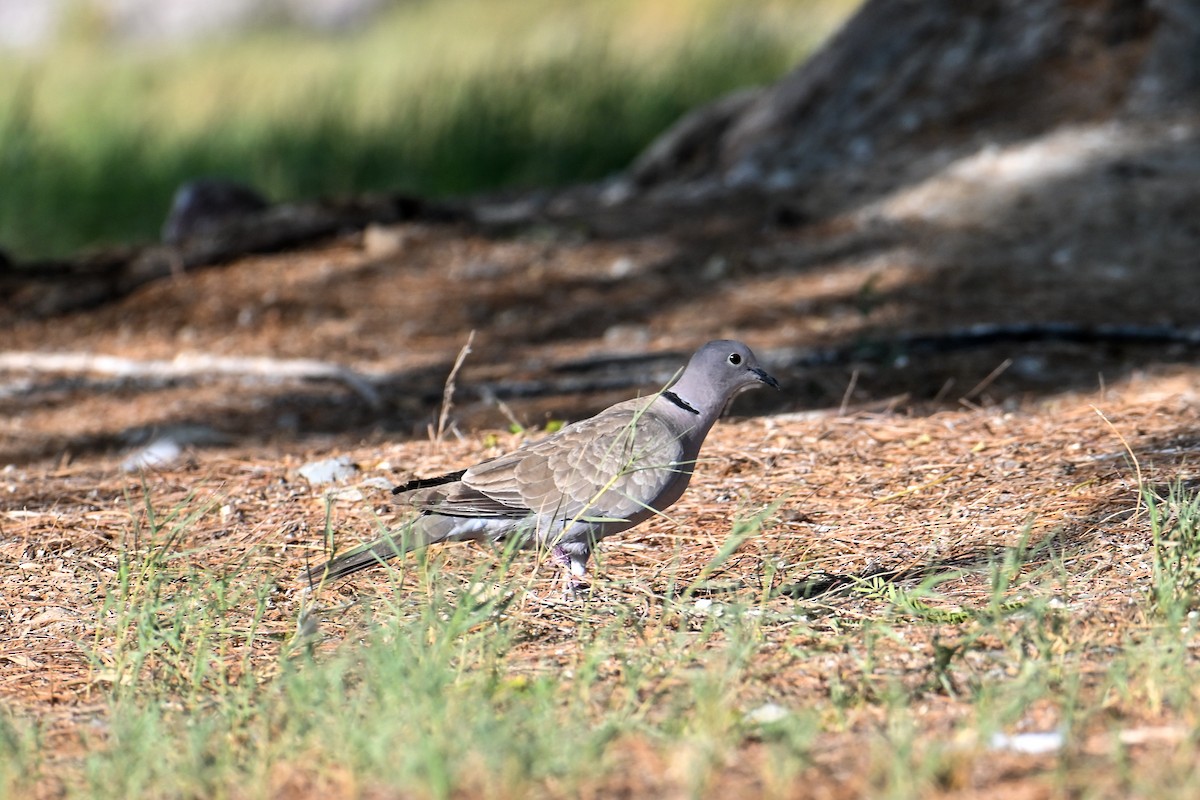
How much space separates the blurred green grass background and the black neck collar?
7.64 m

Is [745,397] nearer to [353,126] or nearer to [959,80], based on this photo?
[959,80]

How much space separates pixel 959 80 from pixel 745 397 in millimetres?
3555

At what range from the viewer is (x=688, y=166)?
9875 millimetres

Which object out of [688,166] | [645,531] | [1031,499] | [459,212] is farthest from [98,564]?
[688,166]

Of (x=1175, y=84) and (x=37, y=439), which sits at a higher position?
(x=1175, y=84)

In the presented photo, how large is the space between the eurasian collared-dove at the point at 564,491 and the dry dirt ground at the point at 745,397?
7.4 inches

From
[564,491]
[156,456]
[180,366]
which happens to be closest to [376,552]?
[564,491]

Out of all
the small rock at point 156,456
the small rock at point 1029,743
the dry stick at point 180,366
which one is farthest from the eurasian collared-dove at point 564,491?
the dry stick at point 180,366

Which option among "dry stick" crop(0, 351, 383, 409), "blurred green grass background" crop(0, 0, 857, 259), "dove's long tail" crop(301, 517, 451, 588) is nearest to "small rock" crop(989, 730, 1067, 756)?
"dove's long tail" crop(301, 517, 451, 588)

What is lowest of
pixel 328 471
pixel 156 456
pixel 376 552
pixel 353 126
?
pixel 353 126

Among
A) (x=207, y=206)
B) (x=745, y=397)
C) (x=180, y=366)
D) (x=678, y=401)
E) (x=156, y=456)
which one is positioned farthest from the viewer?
(x=207, y=206)

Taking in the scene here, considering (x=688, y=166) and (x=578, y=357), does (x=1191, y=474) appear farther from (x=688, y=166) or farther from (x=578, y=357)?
(x=688, y=166)

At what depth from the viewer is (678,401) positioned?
3.99 meters

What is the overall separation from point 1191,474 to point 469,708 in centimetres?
246
